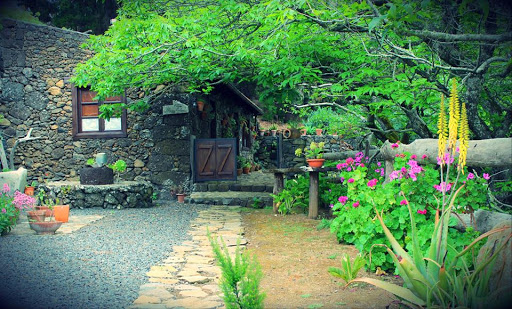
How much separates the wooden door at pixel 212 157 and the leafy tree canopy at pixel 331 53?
249 centimetres

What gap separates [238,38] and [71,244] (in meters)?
3.36

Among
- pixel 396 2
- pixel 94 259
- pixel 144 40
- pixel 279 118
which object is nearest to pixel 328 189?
pixel 144 40

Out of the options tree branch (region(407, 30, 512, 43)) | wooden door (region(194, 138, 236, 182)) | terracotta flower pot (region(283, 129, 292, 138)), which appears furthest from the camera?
terracotta flower pot (region(283, 129, 292, 138))

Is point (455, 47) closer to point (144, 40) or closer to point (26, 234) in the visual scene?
point (144, 40)

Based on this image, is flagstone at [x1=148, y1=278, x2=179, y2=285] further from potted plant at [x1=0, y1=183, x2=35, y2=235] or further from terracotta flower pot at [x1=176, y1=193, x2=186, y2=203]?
terracotta flower pot at [x1=176, y1=193, x2=186, y2=203]

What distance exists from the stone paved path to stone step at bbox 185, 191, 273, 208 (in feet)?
9.59

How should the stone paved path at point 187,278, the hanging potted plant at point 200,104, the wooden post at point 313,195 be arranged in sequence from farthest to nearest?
the hanging potted plant at point 200,104, the wooden post at point 313,195, the stone paved path at point 187,278

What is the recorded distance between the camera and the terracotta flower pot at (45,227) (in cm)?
559

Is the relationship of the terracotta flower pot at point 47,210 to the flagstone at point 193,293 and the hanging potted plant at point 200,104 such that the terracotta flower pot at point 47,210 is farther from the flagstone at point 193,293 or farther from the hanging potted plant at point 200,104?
the hanging potted plant at point 200,104

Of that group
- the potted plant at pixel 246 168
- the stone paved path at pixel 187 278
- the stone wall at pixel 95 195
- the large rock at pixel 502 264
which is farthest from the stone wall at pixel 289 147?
the large rock at pixel 502 264

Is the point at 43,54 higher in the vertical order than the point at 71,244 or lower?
higher

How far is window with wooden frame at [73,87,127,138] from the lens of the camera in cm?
1011

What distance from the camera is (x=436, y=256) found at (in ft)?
9.00

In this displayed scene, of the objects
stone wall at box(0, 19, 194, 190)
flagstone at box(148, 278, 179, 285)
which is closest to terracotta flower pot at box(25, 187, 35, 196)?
stone wall at box(0, 19, 194, 190)
